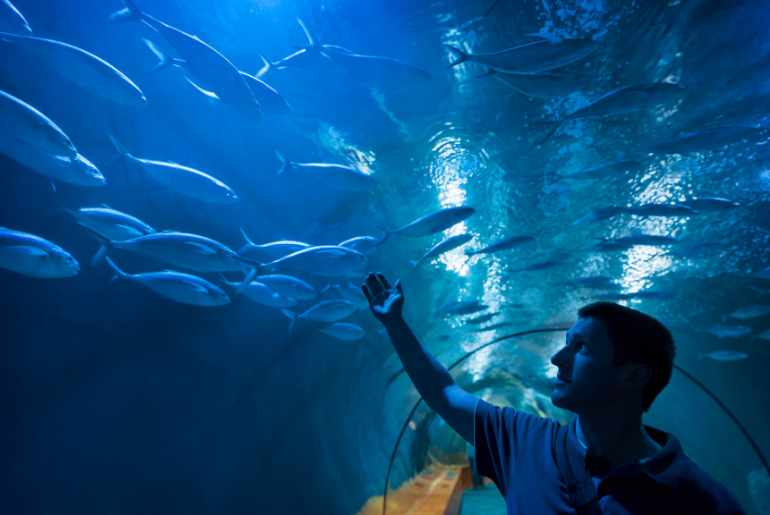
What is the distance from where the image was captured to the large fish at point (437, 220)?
5.42m

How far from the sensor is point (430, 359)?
2.20m

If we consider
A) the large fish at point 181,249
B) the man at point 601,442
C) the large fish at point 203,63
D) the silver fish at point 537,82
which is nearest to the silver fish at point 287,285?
the large fish at point 181,249

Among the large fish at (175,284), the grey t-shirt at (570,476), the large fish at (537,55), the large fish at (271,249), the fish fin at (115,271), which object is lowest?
the grey t-shirt at (570,476)

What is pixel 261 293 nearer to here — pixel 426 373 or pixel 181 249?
pixel 181 249

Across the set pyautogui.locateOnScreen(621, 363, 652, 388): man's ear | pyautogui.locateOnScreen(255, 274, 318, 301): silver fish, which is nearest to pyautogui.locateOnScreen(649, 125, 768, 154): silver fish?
pyautogui.locateOnScreen(621, 363, 652, 388): man's ear

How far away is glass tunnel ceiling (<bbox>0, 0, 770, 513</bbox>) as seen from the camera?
3.60 metres

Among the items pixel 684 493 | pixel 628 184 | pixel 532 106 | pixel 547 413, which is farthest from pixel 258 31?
pixel 547 413

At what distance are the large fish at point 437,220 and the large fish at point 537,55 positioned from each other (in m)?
1.93

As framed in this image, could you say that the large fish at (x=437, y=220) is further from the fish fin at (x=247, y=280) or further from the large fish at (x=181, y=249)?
the large fish at (x=181, y=249)

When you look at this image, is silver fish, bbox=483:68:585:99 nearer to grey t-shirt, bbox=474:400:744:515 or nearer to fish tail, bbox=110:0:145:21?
fish tail, bbox=110:0:145:21

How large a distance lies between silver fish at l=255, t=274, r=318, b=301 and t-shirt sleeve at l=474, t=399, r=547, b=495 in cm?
334

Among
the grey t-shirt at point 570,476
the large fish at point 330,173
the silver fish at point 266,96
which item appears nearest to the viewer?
the grey t-shirt at point 570,476

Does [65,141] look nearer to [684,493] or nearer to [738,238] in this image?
[684,493]

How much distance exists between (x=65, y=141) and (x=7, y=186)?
3.54 feet
